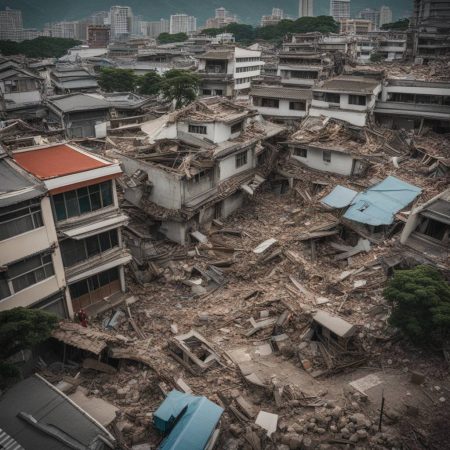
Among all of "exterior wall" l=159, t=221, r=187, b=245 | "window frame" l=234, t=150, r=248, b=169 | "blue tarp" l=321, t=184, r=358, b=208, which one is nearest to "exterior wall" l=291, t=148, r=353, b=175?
"window frame" l=234, t=150, r=248, b=169

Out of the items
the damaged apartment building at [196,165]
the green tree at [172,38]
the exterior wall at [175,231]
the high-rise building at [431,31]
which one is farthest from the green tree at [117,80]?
the green tree at [172,38]

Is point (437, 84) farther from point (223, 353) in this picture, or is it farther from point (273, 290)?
point (223, 353)

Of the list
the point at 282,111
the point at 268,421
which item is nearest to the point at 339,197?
the point at 268,421

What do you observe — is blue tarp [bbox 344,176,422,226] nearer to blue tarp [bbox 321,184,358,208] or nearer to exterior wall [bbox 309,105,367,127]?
blue tarp [bbox 321,184,358,208]

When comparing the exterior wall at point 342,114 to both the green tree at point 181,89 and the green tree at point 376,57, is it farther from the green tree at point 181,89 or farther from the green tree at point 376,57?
the green tree at point 376,57

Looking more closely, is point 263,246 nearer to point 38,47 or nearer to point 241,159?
point 241,159
